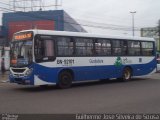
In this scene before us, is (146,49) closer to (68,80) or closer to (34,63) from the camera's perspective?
(68,80)

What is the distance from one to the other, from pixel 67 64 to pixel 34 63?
87.4 inches

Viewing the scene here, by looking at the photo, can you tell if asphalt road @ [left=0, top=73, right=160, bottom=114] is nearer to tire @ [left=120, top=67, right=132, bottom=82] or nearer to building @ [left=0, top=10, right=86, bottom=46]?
tire @ [left=120, top=67, right=132, bottom=82]

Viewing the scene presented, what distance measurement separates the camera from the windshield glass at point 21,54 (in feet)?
59.8

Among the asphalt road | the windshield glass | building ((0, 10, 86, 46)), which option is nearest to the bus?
the windshield glass

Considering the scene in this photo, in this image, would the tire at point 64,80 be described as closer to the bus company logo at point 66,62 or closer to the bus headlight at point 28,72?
the bus company logo at point 66,62

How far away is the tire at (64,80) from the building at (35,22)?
1413 inches

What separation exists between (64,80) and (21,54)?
2622 mm

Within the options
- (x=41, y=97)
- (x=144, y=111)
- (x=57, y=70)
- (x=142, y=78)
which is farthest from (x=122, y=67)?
(x=144, y=111)

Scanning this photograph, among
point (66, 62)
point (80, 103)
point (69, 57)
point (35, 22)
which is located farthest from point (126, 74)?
point (35, 22)

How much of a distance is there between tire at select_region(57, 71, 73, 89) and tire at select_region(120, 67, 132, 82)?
17.9 ft

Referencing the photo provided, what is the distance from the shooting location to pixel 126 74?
81.1ft

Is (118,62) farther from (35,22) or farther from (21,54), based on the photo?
(35,22)

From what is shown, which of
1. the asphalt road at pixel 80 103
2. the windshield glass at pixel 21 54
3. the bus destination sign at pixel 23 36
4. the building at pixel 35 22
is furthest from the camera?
the building at pixel 35 22

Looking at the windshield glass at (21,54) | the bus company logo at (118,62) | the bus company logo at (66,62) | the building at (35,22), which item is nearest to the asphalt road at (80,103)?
the windshield glass at (21,54)
